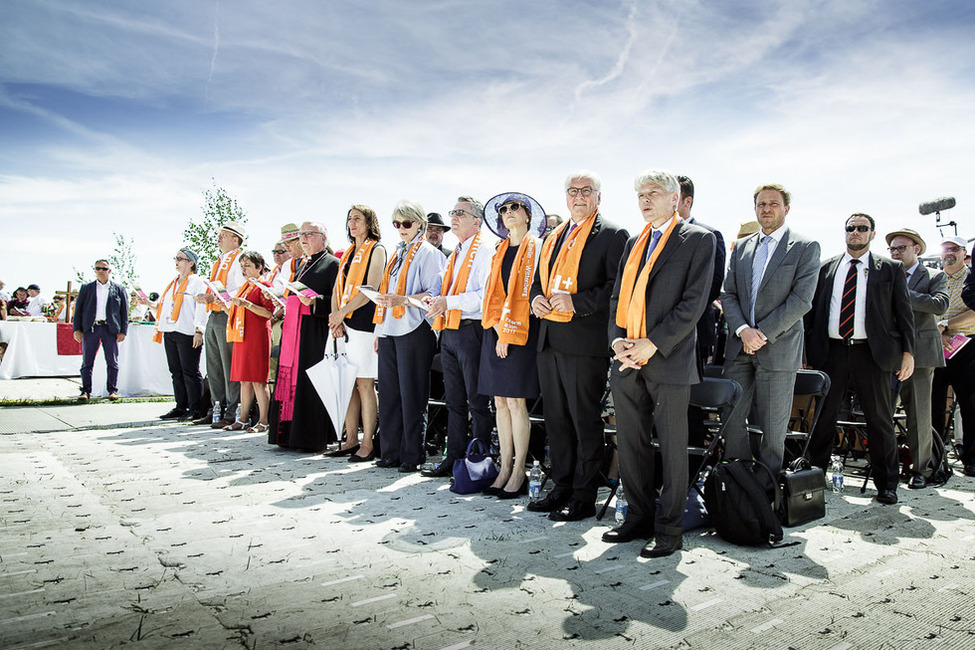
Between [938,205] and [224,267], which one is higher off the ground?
[938,205]

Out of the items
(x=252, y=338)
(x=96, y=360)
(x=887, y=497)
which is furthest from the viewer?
(x=96, y=360)

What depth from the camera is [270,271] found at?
7.98m

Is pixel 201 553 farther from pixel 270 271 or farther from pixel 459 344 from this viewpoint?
pixel 270 271

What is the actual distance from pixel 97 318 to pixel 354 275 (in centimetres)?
627

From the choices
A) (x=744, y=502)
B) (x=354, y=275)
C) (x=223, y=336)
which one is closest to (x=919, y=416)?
(x=744, y=502)

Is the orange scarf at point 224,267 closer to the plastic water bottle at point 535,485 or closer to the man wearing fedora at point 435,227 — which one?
the man wearing fedora at point 435,227

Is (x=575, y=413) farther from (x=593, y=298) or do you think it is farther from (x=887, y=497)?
(x=887, y=497)

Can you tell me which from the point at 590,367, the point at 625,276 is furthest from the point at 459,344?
the point at 625,276

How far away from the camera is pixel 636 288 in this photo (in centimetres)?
346

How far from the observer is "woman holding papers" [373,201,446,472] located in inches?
210

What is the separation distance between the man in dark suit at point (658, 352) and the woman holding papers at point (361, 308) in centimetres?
269

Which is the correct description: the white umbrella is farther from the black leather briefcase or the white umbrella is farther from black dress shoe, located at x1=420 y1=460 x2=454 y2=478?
the black leather briefcase

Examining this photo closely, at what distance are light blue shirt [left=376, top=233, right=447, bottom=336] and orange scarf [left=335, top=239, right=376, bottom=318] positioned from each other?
0.27 m

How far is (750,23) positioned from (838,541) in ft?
11.4
